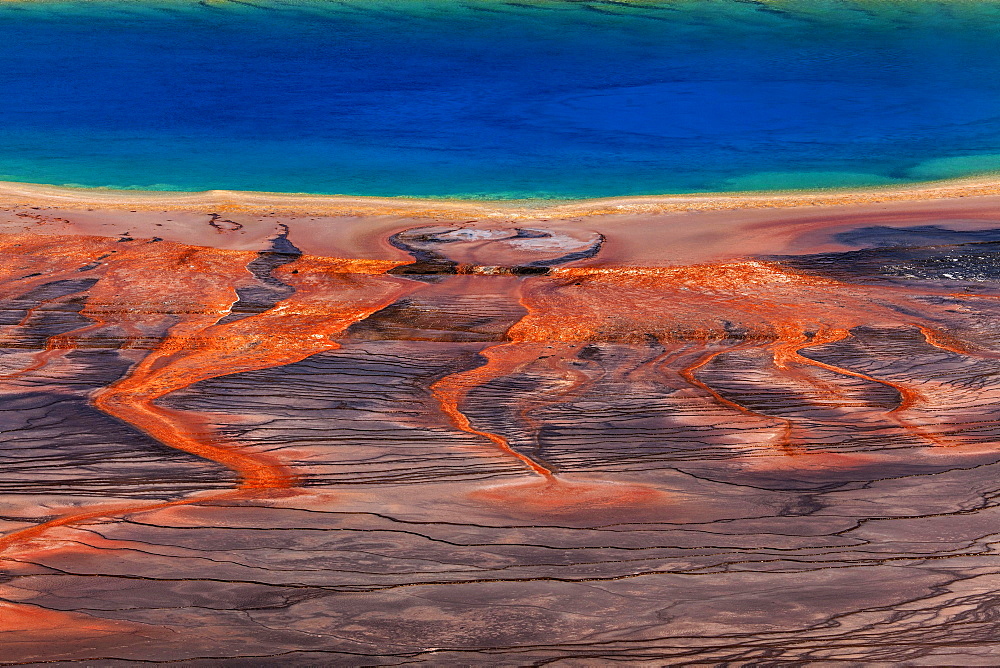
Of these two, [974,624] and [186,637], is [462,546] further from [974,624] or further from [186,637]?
[974,624]

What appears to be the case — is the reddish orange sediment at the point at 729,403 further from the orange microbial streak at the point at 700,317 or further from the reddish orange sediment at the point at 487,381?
the reddish orange sediment at the point at 487,381

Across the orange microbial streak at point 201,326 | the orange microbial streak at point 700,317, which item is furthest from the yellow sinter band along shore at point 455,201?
the orange microbial streak at point 700,317

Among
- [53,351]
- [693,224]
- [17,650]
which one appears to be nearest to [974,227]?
[693,224]

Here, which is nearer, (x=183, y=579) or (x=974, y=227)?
(x=183, y=579)

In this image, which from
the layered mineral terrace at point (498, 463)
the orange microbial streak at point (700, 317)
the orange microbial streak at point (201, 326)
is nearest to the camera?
the layered mineral terrace at point (498, 463)

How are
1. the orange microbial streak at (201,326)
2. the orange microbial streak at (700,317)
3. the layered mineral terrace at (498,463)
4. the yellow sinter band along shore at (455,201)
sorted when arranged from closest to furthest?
the layered mineral terrace at (498,463), the orange microbial streak at (201,326), the orange microbial streak at (700,317), the yellow sinter band along shore at (455,201)

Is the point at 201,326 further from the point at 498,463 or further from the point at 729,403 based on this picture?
the point at 729,403

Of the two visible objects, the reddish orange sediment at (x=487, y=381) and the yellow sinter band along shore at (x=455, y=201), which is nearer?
the reddish orange sediment at (x=487, y=381)
